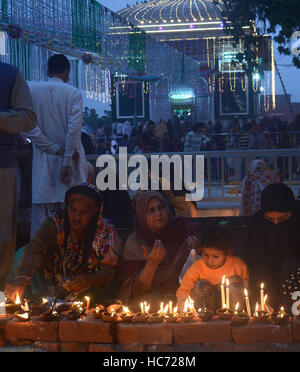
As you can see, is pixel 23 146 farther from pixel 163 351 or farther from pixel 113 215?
pixel 163 351

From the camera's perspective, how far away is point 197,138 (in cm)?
1277

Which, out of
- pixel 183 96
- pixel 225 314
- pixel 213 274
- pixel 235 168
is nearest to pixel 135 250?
pixel 213 274

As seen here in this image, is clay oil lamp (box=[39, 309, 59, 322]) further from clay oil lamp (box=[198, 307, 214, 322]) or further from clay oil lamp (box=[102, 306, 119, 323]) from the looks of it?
clay oil lamp (box=[198, 307, 214, 322])

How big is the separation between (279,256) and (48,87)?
228 cm

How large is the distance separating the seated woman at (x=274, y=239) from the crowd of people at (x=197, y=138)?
7.56 meters

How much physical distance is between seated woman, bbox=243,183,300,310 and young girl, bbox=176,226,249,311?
0.36 meters

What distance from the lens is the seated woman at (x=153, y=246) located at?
3977 millimetres

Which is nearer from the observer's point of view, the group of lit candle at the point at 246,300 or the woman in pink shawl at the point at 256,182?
the group of lit candle at the point at 246,300

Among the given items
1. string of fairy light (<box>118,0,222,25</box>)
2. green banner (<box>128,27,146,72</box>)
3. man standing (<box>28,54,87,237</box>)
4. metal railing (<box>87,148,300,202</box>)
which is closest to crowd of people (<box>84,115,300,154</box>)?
metal railing (<box>87,148,300,202</box>)

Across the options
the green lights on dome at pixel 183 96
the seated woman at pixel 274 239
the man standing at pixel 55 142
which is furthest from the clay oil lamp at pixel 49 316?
the green lights on dome at pixel 183 96

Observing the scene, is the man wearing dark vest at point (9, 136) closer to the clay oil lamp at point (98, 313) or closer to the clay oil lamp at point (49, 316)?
the clay oil lamp at point (49, 316)

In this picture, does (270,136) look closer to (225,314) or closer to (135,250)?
(135,250)

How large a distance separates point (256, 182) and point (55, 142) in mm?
1761

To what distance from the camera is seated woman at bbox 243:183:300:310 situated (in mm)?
4121
